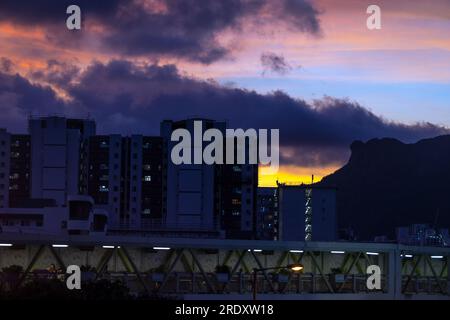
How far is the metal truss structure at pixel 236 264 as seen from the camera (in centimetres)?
4709

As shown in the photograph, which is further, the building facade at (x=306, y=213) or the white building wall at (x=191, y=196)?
the white building wall at (x=191, y=196)

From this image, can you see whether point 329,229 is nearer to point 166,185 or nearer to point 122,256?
point 166,185

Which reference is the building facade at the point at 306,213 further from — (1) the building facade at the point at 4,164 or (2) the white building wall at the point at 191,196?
(1) the building facade at the point at 4,164

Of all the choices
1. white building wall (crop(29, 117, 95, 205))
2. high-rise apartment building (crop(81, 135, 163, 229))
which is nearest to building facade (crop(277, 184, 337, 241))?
high-rise apartment building (crop(81, 135, 163, 229))

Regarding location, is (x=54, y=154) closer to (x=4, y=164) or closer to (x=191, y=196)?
(x=4, y=164)

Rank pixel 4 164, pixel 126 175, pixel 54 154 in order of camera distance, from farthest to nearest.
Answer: pixel 126 175 → pixel 4 164 → pixel 54 154

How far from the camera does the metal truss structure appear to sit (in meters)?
47.1

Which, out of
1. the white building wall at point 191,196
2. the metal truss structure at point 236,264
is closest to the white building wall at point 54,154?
the white building wall at point 191,196

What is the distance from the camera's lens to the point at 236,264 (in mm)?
50344

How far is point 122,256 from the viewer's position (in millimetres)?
48750

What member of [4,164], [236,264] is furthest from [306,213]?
[236,264]
